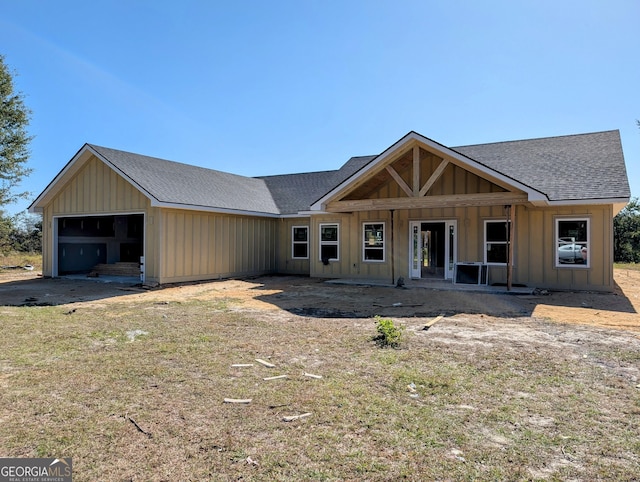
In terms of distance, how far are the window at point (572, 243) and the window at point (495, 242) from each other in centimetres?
149

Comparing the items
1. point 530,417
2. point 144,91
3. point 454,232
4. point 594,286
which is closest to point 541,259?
point 594,286

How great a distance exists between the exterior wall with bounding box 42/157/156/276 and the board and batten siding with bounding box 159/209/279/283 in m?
0.78

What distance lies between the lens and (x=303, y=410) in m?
3.72

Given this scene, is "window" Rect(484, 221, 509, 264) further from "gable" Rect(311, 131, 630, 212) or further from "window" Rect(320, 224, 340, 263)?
"window" Rect(320, 224, 340, 263)

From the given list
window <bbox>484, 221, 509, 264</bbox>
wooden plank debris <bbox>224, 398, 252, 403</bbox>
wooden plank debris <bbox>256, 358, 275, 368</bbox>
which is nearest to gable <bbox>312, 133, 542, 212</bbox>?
window <bbox>484, 221, 509, 264</bbox>

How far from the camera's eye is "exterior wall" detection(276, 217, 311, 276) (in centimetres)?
1827

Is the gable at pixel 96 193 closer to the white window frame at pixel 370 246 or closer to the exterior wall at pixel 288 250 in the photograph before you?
the exterior wall at pixel 288 250

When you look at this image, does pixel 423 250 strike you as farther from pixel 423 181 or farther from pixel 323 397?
pixel 323 397

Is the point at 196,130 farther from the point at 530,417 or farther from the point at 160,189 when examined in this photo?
the point at 530,417

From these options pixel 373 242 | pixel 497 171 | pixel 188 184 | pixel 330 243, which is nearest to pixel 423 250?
pixel 373 242

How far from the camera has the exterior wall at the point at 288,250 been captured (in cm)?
1827

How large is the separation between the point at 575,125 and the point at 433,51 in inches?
545

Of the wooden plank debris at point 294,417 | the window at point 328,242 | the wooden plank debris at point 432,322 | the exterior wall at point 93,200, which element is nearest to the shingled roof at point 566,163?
the window at point 328,242

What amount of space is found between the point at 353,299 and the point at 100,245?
14507mm
